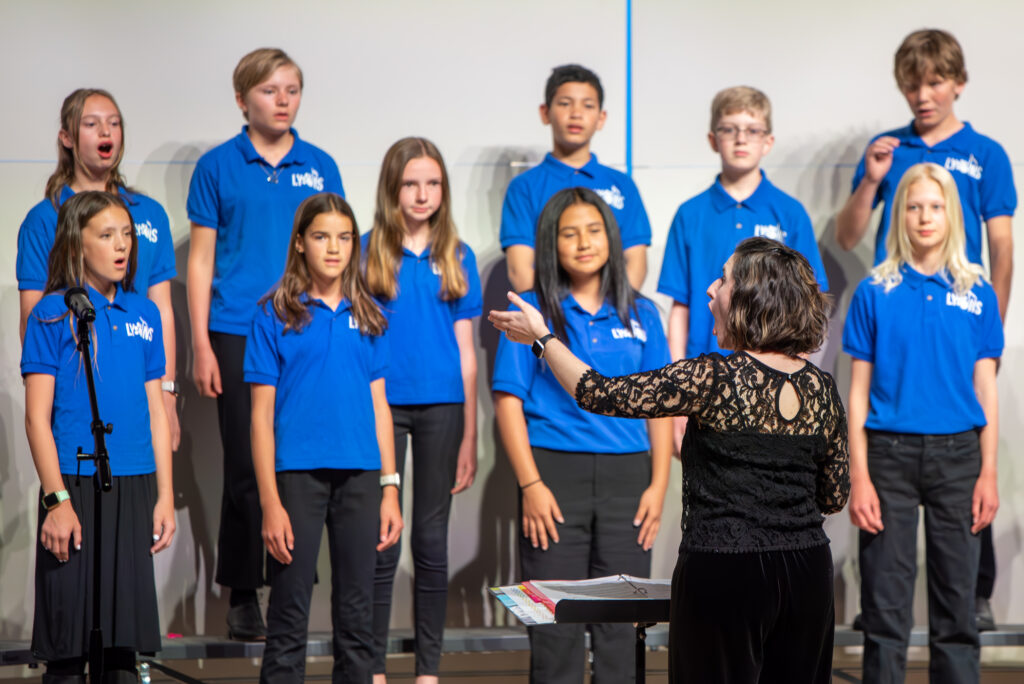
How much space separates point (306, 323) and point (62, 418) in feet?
2.34

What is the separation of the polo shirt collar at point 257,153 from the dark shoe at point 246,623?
154 centimetres

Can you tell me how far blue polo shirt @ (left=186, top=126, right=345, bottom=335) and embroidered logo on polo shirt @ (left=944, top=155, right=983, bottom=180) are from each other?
2344 millimetres

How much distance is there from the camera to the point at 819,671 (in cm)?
220

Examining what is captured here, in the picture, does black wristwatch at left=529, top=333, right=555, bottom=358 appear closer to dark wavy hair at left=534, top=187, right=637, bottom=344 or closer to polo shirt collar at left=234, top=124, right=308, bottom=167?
dark wavy hair at left=534, top=187, right=637, bottom=344

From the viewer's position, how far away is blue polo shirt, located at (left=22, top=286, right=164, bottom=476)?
9.87 ft

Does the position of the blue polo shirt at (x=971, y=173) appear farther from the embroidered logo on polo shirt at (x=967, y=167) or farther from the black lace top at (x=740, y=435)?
the black lace top at (x=740, y=435)

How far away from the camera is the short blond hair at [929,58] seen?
4.00 metres

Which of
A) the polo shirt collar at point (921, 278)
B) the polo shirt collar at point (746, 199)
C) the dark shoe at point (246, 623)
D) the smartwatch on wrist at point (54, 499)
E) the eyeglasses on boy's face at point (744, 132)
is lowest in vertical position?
the dark shoe at point (246, 623)

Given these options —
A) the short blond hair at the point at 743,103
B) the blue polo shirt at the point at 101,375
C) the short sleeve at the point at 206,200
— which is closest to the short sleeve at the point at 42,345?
the blue polo shirt at the point at 101,375

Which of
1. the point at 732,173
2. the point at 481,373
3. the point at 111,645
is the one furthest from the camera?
the point at 481,373

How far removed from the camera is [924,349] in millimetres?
3543

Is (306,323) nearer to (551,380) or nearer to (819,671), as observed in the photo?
(551,380)

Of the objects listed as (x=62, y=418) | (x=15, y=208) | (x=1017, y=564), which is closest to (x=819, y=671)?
(x=62, y=418)

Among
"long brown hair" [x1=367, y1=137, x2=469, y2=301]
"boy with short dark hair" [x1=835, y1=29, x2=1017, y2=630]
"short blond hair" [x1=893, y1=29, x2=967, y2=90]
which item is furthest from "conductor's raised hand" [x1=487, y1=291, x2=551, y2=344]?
"short blond hair" [x1=893, y1=29, x2=967, y2=90]
